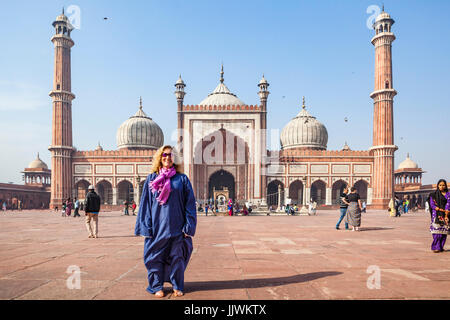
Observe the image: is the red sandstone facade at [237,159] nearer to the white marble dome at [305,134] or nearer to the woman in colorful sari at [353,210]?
the white marble dome at [305,134]

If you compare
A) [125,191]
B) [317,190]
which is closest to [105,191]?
[125,191]

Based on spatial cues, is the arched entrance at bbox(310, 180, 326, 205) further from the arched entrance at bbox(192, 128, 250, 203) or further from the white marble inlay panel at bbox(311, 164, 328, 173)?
the arched entrance at bbox(192, 128, 250, 203)

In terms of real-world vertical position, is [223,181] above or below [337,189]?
above

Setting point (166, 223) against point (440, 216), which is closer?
point (166, 223)

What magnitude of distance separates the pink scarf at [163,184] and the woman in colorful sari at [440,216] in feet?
15.3

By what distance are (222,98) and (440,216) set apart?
3153 cm

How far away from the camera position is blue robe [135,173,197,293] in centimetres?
303

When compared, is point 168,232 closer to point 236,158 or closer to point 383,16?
point 236,158

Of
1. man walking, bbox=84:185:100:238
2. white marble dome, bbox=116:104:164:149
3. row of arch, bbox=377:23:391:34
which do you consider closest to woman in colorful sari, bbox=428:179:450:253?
man walking, bbox=84:185:100:238

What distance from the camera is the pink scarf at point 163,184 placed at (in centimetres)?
315

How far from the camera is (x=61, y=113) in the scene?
3088 centimetres

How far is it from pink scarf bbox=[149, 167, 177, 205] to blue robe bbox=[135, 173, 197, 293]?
0.13 feet
